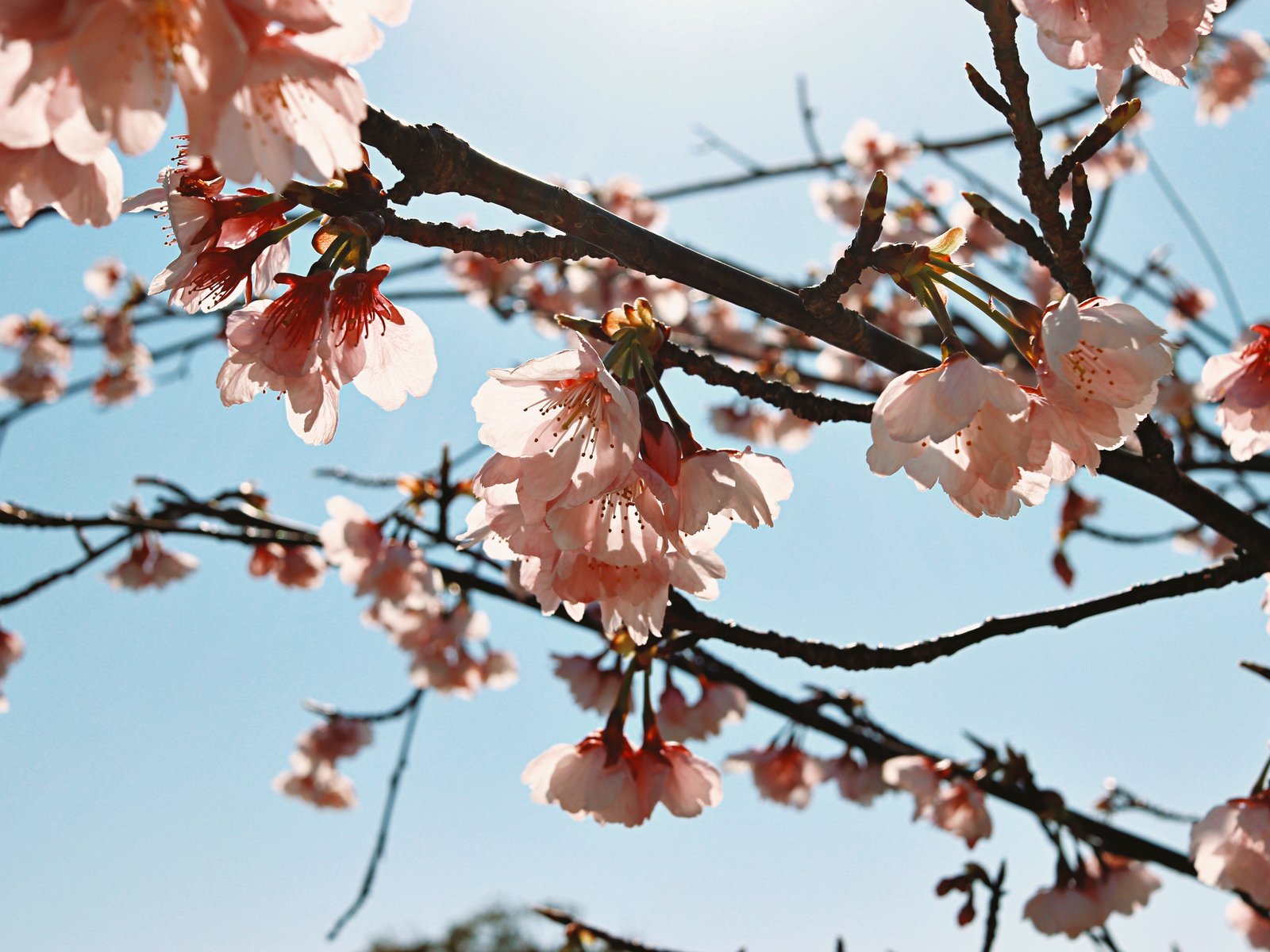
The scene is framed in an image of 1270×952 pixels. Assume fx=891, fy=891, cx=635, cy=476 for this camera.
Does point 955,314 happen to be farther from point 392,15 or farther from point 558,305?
point 558,305

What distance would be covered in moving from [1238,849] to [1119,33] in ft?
4.85

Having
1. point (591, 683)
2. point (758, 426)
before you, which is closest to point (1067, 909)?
point (591, 683)

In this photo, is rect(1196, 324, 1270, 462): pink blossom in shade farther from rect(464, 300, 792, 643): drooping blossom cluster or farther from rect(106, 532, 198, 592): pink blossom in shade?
rect(106, 532, 198, 592): pink blossom in shade

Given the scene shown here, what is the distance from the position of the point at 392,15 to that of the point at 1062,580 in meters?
3.18

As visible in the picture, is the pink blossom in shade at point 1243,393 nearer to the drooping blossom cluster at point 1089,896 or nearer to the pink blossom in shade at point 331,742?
the drooping blossom cluster at point 1089,896

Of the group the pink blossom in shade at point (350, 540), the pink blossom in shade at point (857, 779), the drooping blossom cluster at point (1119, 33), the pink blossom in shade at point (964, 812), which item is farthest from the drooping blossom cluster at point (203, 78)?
the pink blossom in shade at point (857, 779)

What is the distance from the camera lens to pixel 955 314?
3650 mm

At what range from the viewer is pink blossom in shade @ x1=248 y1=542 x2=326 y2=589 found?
3.78 meters

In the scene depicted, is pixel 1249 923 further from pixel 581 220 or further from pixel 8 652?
pixel 8 652

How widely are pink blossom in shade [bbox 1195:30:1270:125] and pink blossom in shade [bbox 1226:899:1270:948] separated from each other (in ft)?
19.8

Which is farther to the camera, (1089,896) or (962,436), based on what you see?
(1089,896)

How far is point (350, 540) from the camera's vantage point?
106 inches

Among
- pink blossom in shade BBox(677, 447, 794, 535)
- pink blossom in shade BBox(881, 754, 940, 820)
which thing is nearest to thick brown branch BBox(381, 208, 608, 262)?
pink blossom in shade BBox(677, 447, 794, 535)

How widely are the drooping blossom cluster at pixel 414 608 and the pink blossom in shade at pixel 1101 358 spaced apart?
210 cm
